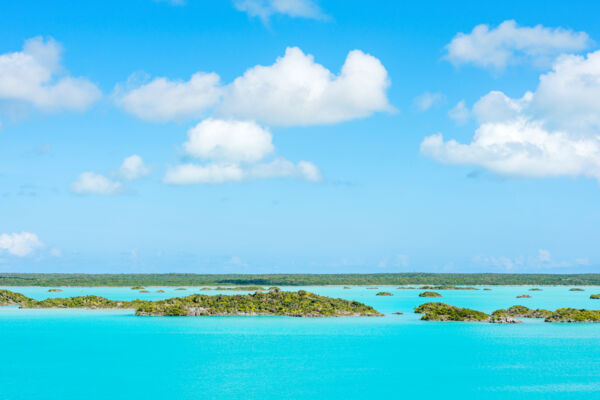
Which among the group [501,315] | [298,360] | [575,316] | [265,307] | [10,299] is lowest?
[298,360]

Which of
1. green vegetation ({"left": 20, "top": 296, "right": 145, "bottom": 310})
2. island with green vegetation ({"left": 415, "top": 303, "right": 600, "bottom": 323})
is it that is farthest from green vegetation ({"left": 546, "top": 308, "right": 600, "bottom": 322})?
green vegetation ({"left": 20, "top": 296, "right": 145, "bottom": 310})

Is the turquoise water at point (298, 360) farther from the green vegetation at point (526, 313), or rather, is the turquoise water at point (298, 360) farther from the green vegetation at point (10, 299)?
the green vegetation at point (10, 299)

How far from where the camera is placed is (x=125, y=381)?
42031mm

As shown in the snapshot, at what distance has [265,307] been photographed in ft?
278

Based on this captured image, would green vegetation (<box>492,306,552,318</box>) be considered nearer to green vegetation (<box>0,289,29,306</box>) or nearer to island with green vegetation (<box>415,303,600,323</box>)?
island with green vegetation (<box>415,303,600,323</box>)

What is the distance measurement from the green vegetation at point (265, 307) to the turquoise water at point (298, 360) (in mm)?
6722

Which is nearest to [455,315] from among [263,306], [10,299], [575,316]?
[575,316]

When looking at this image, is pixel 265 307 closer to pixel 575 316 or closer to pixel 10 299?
pixel 575 316

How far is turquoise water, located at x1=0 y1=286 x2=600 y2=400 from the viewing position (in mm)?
39375

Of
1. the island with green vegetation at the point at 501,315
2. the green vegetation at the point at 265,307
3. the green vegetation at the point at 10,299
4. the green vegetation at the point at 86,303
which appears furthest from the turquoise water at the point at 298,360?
the green vegetation at the point at 10,299

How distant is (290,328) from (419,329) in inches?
491

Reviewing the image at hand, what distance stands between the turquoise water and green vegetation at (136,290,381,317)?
22.1ft

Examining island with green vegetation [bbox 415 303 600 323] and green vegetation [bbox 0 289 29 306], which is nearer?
island with green vegetation [bbox 415 303 600 323]

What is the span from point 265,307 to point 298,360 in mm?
35700
